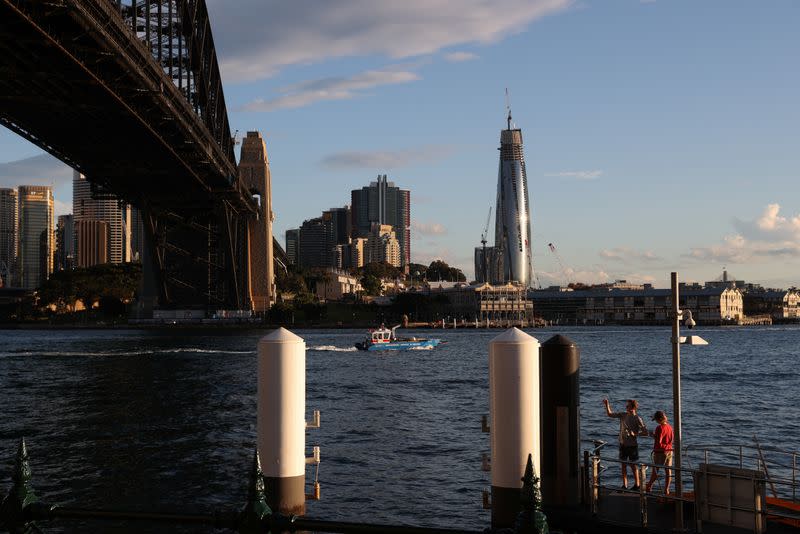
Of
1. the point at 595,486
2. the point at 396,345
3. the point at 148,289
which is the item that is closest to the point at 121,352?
the point at 396,345

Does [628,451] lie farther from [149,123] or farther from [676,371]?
[149,123]

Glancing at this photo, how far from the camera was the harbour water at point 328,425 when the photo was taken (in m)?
21.8

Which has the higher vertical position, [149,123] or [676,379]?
[149,123]

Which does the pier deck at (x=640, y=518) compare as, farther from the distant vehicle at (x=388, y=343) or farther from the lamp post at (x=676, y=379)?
the distant vehicle at (x=388, y=343)

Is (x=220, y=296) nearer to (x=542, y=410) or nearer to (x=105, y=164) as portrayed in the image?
(x=105, y=164)

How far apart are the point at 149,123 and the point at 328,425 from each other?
44888 millimetres

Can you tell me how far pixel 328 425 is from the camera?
1385 inches

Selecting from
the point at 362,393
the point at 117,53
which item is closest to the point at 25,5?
the point at 117,53

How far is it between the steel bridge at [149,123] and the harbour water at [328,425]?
19076 millimetres

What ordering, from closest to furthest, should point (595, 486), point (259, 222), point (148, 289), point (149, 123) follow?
point (595, 486)
point (149, 123)
point (259, 222)
point (148, 289)

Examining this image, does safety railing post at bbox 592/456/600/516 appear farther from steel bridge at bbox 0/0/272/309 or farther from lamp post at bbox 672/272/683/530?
steel bridge at bbox 0/0/272/309

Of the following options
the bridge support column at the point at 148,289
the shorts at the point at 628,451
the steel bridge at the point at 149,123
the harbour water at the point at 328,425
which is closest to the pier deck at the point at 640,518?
the shorts at the point at 628,451

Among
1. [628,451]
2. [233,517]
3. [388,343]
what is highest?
[233,517]

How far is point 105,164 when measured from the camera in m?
91.1
